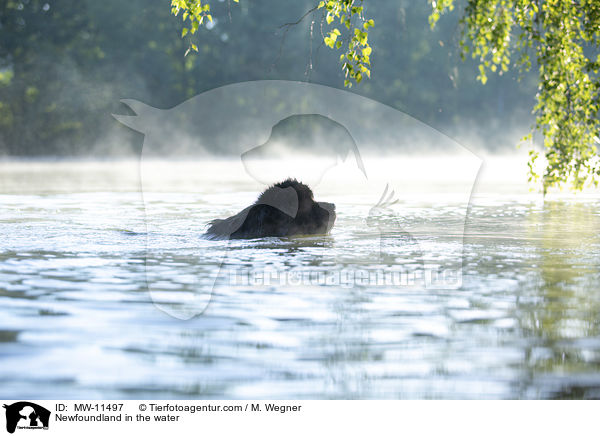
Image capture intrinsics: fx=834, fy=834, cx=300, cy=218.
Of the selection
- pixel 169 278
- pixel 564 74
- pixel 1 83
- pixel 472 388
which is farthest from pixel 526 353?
pixel 1 83

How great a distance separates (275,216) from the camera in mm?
9586

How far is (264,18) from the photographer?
182 ft

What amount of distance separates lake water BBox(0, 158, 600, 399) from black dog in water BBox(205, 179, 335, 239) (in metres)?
0.29

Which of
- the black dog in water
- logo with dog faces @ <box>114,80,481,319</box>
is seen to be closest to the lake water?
logo with dog faces @ <box>114,80,481,319</box>

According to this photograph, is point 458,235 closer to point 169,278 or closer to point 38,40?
point 169,278

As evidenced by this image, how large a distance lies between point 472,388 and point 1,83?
4813 cm
